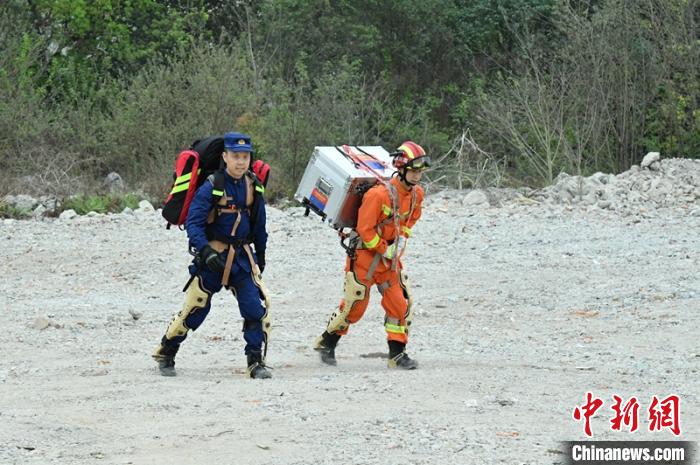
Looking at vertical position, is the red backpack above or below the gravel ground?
above

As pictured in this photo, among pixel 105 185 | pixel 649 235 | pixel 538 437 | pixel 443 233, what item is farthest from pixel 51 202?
pixel 538 437

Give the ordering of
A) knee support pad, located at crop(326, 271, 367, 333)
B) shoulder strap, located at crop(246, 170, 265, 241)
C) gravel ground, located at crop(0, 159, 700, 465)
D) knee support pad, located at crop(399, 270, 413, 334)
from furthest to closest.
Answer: knee support pad, located at crop(399, 270, 413, 334), knee support pad, located at crop(326, 271, 367, 333), shoulder strap, located at crop(246, 170, 265, 241), gravel ground, located at crop(0, 159, 700, 465)

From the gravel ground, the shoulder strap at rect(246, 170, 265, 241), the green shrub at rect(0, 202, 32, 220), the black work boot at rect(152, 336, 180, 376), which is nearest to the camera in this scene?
the gravel ground

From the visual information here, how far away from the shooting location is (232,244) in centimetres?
971

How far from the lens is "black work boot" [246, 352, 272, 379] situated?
32.2 ft

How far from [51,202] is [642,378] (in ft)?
45.9

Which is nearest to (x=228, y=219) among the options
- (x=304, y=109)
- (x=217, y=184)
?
(x=217, y=184)

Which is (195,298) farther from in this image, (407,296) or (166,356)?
(407,296)

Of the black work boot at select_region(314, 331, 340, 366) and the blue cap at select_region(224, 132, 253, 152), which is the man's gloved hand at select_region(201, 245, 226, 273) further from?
the black work boot at select_region(314, 331, 340, 366)

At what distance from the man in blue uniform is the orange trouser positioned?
88 centimetres

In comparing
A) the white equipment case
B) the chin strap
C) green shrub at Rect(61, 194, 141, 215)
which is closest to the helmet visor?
the chin strap

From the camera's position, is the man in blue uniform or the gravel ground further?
the man in blue uniform

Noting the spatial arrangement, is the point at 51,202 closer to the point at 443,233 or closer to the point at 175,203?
the point at 443,233

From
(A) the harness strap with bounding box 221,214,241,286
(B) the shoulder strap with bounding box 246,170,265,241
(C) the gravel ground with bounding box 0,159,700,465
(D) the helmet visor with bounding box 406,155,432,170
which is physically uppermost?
(D) the helmet visor with bounding box 406,155,432,170
